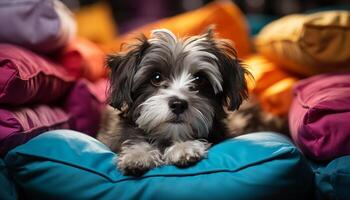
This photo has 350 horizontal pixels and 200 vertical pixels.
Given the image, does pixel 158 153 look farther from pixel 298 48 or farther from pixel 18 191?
pixel 298 48

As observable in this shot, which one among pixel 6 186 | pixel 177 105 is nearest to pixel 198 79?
pixel 177 105

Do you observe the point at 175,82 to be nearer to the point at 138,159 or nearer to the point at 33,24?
the point at 138,159

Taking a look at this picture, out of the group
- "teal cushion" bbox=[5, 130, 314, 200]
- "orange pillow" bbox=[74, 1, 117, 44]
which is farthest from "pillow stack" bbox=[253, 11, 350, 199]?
"orange pillow" bbox=[74, 1, 117, 44]

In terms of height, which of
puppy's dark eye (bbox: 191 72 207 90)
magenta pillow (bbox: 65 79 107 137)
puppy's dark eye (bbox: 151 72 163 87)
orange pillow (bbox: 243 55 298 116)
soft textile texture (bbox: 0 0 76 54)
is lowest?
orange pillow (bbox: 243 55 298 116)

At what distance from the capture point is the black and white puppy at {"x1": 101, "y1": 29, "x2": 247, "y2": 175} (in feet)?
6.31

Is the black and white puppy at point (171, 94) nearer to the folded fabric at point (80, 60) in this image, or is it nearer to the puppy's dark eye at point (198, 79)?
the puppy's dark eye at point (198, 79)

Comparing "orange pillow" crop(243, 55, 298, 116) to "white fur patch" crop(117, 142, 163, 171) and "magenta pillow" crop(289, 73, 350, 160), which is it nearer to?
"magenta pillow" crop(289, 73, 350, 160)

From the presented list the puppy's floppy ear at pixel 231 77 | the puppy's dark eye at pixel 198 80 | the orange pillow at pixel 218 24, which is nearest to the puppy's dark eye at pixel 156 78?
the puppy's dark eye at pixel 198 80

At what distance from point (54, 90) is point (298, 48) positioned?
1372 mm

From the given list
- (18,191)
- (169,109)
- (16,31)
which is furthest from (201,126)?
(16,31)

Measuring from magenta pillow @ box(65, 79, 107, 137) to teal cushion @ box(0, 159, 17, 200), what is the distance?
0.71 meters

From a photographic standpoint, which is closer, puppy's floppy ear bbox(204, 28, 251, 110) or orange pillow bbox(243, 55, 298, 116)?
puppy's floppy ear bbox(204, 28, 251, 110)

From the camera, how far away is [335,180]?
5.80 ft

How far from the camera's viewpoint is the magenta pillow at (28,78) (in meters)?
2.03
